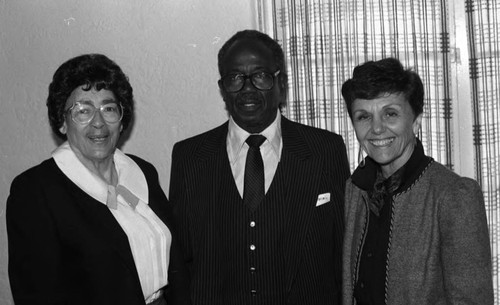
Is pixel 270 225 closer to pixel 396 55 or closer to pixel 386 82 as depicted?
pixel 386 82

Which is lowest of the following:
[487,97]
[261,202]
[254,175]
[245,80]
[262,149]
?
[261,202]

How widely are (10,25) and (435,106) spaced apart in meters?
2.51

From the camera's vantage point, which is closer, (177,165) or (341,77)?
(177,165)

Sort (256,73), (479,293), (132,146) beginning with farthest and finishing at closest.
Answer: (132,146) < (256,73) < (479,293)

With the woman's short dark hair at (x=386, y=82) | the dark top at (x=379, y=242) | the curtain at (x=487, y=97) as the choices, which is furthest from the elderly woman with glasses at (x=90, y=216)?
the curtain at (x=487, y=97)

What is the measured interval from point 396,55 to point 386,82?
1.34 meters

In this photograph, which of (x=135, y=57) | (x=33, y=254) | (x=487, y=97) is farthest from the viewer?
(x=135, y=57)

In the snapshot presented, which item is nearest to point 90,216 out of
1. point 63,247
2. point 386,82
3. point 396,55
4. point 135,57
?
point 63,247

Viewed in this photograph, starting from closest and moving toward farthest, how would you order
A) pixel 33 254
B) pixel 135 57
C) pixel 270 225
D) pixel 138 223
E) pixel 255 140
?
pixel 33 254 → pixel 138 223 → pixel 270 225 → pixel 255 140 → pixel 135 57

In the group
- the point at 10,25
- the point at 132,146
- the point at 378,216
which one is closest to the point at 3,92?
the point at 10,25

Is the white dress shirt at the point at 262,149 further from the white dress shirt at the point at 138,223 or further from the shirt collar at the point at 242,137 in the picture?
the white dress shirt at the point at 138,223

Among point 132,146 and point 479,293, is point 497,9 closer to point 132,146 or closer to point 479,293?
point 479,293

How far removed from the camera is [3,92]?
373 cm

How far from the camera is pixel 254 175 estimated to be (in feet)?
8.71
